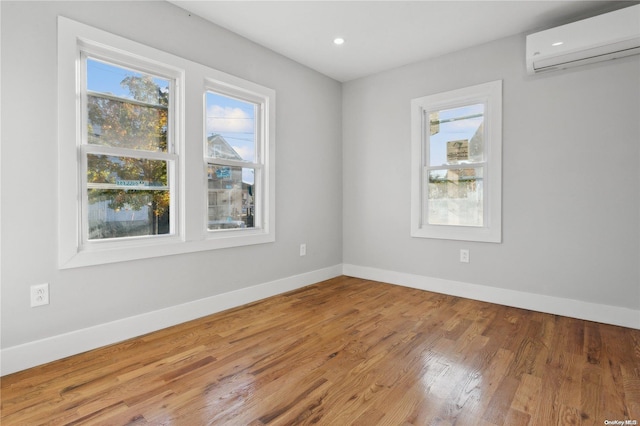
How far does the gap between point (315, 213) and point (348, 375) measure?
234cm

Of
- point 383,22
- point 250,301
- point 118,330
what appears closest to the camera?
point 118,330

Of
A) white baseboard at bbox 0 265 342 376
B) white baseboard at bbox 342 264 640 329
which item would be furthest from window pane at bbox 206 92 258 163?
white baseboard at bbox 342 264 640 329

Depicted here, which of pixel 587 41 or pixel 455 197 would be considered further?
pixel 455 197

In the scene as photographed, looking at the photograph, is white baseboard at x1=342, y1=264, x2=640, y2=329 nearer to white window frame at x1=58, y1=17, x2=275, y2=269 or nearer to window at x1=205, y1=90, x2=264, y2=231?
white window frame at x1=58, y1=17, x2=275, y2=269

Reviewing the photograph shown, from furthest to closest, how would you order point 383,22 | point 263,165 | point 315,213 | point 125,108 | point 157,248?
point 315,213
point 263,165
point 383,22
point 157,248
point 125,108

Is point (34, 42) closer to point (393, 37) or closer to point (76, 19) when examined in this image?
point (76, 19)

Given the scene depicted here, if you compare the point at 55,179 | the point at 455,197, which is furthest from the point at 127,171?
the point at 455,197

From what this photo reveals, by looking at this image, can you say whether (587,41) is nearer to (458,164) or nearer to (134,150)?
(458,164)

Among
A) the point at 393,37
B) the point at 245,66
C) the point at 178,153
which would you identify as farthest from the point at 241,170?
the point at 393,37

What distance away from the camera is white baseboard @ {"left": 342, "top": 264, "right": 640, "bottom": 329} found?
8.52 ft

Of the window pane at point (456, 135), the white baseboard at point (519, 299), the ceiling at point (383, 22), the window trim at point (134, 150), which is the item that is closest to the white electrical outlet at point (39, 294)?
the window trim at point (134, 150)

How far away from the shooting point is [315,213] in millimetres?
3977

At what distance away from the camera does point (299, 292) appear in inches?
140

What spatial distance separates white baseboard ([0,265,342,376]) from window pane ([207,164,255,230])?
26.7 inches
